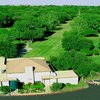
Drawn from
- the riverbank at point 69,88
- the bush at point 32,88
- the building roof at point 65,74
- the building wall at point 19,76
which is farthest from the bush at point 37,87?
the building wall at point 19,76

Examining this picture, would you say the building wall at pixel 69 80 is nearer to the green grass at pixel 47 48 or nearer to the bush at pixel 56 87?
the bush at pixel 56 87

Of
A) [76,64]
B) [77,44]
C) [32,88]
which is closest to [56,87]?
[32,88]

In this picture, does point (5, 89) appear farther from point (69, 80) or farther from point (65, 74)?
point (69, 80)

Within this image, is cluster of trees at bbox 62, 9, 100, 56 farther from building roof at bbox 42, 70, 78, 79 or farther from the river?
the river

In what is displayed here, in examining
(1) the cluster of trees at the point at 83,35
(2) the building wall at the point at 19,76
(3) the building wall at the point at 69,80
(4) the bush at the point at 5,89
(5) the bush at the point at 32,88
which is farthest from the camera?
(1) the cluster of trees at the point at 83,35

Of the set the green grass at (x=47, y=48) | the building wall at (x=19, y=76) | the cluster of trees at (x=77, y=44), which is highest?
the cluster of trees at (x=77, y=44)

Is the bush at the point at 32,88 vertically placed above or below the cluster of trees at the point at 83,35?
below

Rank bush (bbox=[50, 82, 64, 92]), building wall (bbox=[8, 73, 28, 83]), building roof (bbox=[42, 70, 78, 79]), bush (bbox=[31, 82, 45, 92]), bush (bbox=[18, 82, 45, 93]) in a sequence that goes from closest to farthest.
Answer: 1. bush (bbox=[18, 82, 45, 93])
2. bush (bbox=[50, 82, 64, 92])
3. bush (bbox=[31, 82, 45, 92])
4. building wall (bbox=[8, 73, 28, 83])
5. building roof (bbox=[42, 70, 78, 79])

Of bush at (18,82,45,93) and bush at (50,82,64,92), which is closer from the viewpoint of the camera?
bush at (18,82,45,93)

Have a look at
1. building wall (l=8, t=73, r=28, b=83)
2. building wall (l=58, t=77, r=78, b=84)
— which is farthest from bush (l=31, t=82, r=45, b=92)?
building wall (l=58, t=77, r=78, b=84)

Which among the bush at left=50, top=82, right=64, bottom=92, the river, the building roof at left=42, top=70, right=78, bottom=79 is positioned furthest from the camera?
the building roof at left=42, top=70, right=78, bottom=79

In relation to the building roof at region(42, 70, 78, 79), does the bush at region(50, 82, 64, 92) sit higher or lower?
lower
